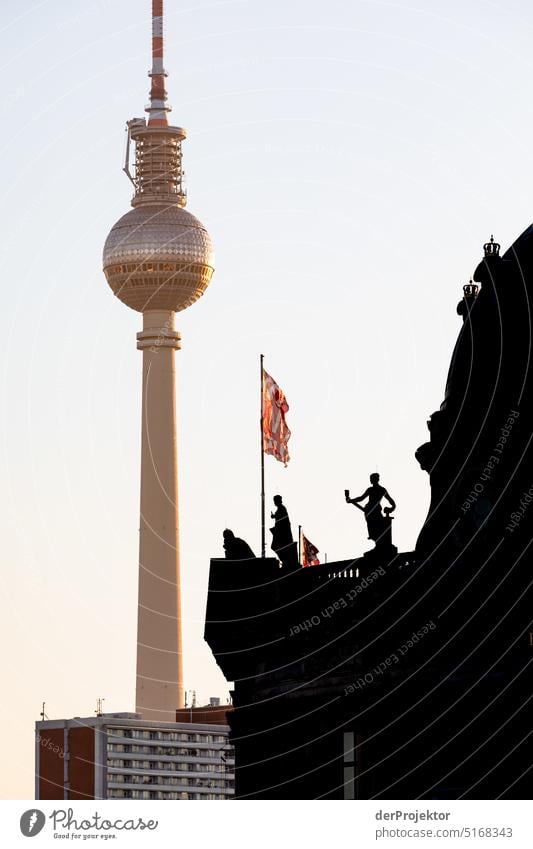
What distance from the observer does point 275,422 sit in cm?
9575

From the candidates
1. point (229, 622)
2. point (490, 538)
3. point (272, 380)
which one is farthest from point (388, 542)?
point (272, 380)

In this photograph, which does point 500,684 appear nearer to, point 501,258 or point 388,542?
point 388,542

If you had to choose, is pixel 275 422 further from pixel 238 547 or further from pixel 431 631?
pixel 431 631

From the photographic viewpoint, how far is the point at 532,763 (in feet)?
235

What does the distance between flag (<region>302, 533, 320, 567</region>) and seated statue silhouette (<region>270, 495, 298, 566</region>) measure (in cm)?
294

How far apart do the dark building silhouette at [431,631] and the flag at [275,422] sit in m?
8.71
